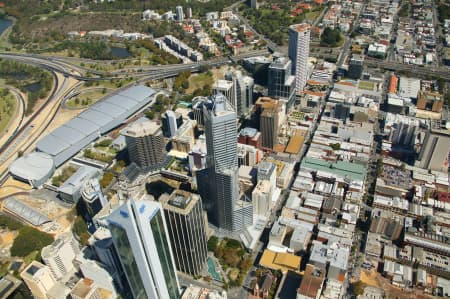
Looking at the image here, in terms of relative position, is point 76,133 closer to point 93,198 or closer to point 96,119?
point 96,119

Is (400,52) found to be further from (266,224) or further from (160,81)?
(266,224)

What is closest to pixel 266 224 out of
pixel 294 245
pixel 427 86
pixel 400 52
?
pixel 294 245

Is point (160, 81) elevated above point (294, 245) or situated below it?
above

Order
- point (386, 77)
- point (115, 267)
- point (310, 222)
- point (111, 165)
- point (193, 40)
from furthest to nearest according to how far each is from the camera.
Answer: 1. point (193, 40)
2. point (386, 77)
3. point (111, 165)
4. point (310, 222)
5. point (115, 267)

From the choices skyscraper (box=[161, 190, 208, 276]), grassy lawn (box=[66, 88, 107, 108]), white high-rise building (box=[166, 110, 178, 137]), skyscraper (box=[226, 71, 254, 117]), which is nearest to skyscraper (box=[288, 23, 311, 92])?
skyscraper (box=[226, 71, 254, 117])

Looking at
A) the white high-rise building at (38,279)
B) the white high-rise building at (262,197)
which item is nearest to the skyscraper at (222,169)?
the white high-rise building at (262,197)

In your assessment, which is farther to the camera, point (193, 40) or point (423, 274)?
point (193, 40)

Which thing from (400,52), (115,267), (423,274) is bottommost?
(423,274)
